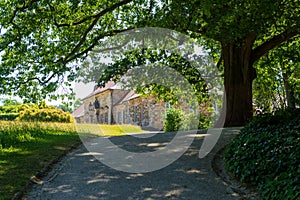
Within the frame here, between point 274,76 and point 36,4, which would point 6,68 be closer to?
point 36,4

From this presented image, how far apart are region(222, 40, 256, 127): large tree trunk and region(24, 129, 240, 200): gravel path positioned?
646 centimetres

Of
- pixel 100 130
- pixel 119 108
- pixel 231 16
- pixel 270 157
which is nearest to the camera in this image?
pixel 270 157

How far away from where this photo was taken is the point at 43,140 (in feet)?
35.9

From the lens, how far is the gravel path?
214 inches

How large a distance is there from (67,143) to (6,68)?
666 centimetres

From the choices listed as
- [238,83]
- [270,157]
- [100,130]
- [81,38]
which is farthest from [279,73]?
[270,157]

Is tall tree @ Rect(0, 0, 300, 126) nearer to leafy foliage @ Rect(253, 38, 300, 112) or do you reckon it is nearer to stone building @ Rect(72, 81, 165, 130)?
leafy foliage @ Rect(253, 38, 300, 112)

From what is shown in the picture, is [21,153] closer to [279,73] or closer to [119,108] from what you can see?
[279,73]

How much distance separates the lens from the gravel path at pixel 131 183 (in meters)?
5.43

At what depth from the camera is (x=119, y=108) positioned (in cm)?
3716

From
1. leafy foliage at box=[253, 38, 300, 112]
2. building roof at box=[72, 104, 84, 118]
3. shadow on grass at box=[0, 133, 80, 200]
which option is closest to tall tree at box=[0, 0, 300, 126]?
leafy foliage at box=[253, 38, 300, 112]

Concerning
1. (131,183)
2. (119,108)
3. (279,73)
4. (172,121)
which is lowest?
(131,183)

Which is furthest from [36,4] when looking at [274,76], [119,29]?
[274,76]

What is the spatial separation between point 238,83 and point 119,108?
24.0 metres
